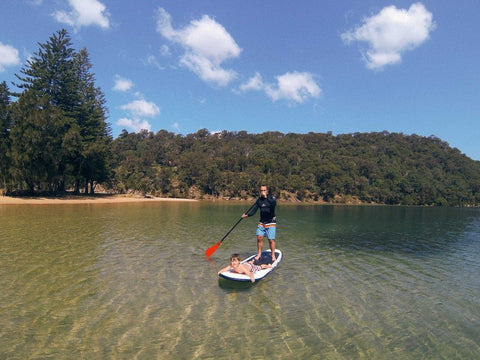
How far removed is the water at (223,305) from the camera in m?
6.32

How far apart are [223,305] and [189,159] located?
352 ft

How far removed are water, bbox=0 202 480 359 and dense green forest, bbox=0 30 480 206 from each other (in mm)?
40075

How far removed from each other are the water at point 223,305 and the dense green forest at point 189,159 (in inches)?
1578

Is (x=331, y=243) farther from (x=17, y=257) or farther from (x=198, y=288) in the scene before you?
(x=17, y=257)

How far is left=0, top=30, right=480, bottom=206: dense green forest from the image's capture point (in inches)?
1892

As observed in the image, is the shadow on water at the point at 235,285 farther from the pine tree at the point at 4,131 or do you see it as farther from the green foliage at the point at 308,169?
the green foliage at the point at 308,169

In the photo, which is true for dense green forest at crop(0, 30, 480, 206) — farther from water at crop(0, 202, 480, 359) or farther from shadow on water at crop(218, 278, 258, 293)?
shadow on water at crop(218, 278, 258, 293)

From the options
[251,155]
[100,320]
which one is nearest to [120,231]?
[100,320]

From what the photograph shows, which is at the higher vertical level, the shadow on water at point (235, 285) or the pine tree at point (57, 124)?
the pine tree at point (57, 124)

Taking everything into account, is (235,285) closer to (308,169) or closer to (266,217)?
(266,217)

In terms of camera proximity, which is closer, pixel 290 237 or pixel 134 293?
pixel 134 293

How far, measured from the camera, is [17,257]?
41.7ft

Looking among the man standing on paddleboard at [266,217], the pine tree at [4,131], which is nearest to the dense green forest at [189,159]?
the pine tree at [4,131]

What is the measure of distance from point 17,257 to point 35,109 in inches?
1732
